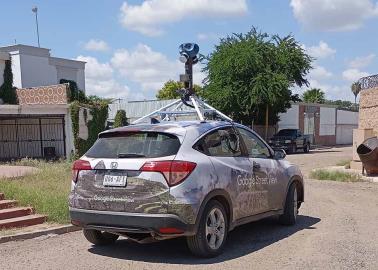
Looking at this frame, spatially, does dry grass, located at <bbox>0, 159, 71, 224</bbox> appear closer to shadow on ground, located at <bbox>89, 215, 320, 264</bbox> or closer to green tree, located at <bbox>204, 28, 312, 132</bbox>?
shadow on ground, located at <bbox>89, 215, 320, 264</bbox>

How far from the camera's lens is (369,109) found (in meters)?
22.2

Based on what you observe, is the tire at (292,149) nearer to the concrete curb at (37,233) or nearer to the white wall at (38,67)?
the white wall at (38,67)

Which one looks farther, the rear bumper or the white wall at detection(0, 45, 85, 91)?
the white wall at detection(0, 45, 85, 91)

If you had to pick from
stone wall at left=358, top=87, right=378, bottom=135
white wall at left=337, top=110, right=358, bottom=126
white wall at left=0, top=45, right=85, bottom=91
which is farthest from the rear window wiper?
white wall at left=337, top=110, right=358, bottom=126

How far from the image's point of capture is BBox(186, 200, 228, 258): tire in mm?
6398

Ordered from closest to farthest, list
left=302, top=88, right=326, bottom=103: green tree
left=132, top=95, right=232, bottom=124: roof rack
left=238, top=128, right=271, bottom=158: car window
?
left=238, top=128, right=271, bottom=158: car window
left=132, top=95, right=232, bottom=124: roof rack
left=302, top=88, right=326, bottom=103: green tree

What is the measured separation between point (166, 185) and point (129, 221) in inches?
25.8

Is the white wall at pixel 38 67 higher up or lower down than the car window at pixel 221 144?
higher up

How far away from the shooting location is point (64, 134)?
25344 millimetres

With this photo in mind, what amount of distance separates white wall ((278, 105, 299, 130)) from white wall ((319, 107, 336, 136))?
5818mm

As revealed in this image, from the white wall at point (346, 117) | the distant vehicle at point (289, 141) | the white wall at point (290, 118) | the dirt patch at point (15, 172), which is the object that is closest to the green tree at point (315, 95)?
the white wall at point (346, 117)

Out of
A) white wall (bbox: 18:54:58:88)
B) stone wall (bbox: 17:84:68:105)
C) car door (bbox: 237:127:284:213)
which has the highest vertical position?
white wall (bbox: 18:54:58:88)

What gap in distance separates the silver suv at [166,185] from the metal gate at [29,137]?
784 inches

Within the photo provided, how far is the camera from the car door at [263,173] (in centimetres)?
768
